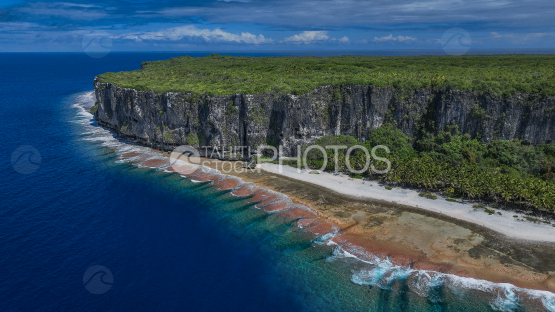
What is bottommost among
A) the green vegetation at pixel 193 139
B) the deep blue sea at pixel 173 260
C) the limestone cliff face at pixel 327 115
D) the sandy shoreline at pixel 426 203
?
the deep blue sea at pixel 173 260

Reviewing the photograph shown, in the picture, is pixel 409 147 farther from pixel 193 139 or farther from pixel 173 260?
pixel 173 260

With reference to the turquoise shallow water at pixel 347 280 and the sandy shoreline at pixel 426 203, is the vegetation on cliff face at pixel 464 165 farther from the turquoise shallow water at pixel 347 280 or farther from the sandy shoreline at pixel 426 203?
the turquoise shallow water at pixel 347 280

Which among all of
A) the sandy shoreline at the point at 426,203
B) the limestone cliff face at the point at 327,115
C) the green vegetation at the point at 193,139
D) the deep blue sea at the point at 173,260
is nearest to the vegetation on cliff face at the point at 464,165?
the sandy shoreline at the point at 426,203

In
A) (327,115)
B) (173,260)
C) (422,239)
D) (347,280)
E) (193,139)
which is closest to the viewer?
(347,280)

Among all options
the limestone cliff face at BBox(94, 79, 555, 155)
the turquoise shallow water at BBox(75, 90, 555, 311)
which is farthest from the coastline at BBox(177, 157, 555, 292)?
the limestone cliff face at BBox(94, 79, 555, 155)

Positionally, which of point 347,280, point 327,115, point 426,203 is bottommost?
point 347,280

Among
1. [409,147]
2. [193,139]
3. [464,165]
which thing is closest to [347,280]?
[464,165]

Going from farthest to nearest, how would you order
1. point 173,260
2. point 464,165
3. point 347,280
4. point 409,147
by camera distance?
1. point 409,147
2. point 464,165
3. point 173,260
4. point 347,280
